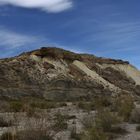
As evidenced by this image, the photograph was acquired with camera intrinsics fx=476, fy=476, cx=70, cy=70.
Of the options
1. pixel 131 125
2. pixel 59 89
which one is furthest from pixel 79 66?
pixel 131 125

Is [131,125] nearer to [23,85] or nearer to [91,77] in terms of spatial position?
[23,85]

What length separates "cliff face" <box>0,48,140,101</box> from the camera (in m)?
50.3

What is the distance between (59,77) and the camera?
173 feet

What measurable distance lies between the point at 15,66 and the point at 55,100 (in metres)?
6.92

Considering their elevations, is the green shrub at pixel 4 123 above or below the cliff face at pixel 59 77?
below

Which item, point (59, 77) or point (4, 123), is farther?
point (59, 77)

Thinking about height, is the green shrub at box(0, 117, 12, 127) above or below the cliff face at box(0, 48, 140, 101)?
below

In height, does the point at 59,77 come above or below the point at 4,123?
above

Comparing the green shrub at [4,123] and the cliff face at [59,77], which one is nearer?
the green shrub at [4,123]

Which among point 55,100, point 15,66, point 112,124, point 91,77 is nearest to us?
point 112,124

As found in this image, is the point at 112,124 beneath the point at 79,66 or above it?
beneath

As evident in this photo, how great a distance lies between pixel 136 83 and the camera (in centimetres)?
6391

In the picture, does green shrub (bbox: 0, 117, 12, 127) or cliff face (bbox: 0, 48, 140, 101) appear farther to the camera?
cliff face (bbox: 0, 48, 140, 101)

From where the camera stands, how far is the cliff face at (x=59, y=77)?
50312 mm
